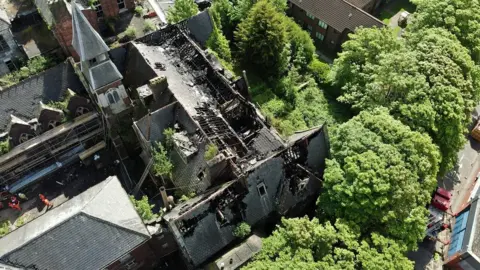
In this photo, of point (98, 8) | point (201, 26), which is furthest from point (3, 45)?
point (201, 26)

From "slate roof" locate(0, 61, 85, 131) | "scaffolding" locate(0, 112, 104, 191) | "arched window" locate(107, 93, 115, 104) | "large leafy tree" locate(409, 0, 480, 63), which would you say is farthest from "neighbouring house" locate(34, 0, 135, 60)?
"large leafy tree" locate(409, 0, 480, 63)

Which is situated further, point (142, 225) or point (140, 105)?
point (140, 105)

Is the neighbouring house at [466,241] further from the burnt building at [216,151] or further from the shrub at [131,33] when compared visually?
the shrub at [131,33]

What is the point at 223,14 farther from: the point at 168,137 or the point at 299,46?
the point at 168,137

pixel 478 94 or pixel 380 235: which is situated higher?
pixel 478 94

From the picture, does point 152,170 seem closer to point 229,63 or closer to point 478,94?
point 229,63

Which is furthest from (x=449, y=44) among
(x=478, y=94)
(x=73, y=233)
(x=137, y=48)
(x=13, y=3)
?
(x=13, y=3)
